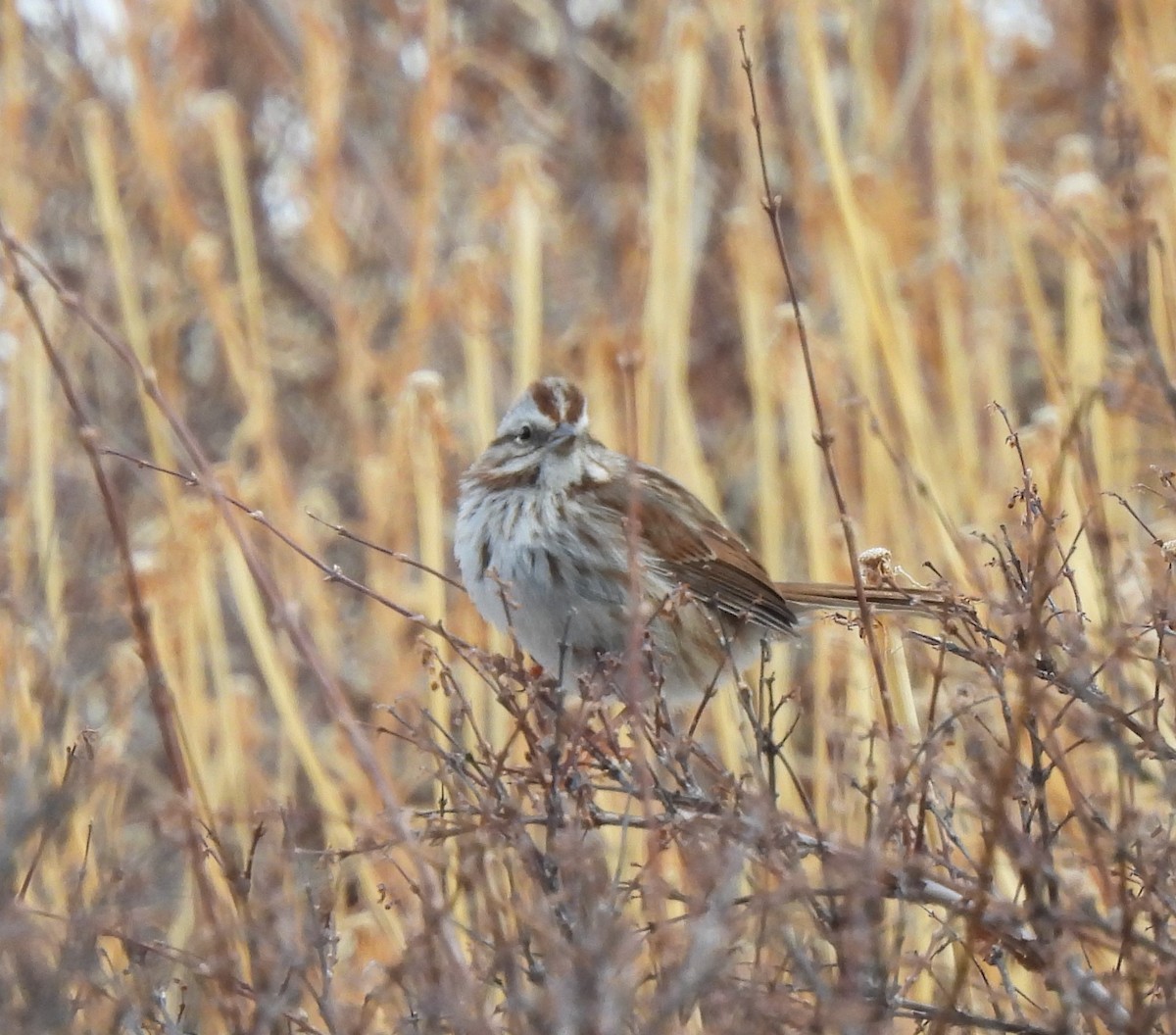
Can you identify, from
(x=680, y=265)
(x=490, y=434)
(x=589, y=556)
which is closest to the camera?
(x=589, y=556)

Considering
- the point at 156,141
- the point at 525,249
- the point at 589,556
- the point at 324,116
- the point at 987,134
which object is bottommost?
the point at 589,556

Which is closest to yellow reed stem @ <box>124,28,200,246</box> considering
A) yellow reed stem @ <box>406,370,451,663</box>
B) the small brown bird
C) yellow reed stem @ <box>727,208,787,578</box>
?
yellow reed stem @ <box>406,370,451,663</box>

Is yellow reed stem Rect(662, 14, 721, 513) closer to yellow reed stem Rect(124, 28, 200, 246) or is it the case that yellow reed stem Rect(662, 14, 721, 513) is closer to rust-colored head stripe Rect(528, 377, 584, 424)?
rust-colored head stripe Rect(528, 377, 584, 424)

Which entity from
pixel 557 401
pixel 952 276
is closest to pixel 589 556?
pixel 557 401

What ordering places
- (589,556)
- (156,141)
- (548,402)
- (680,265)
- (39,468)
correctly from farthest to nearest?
(156,141), (680,265), (39,468), (548,402), (589,556)

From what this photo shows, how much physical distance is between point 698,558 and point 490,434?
0.97 m

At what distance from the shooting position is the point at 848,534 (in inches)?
101

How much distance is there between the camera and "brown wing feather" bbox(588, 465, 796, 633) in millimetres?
4566

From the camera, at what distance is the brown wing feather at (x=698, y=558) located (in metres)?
4.57

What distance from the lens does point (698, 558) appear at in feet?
15.1

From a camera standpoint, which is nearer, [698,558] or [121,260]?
[698,558]

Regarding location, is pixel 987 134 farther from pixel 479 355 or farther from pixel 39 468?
A: pixel 39 468

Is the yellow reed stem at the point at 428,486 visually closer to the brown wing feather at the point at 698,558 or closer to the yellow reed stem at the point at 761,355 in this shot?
the brown wing feather at the point at 698,558

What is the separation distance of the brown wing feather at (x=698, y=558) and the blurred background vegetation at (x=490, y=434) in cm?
26
